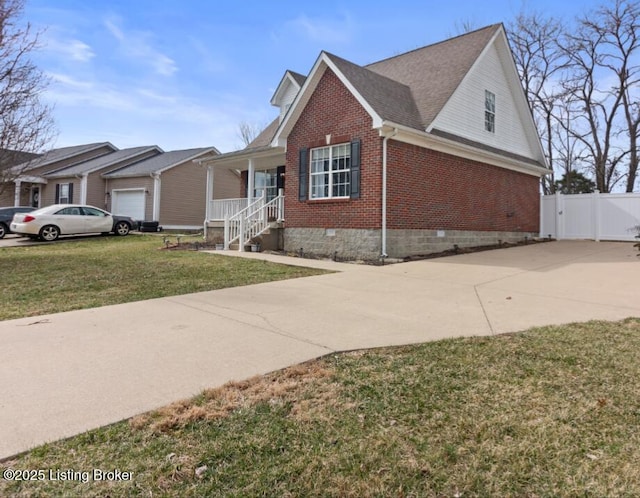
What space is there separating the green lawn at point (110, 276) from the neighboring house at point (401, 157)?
2750mm

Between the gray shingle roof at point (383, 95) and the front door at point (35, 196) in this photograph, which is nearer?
the gray shingle roof at point (383, 95)

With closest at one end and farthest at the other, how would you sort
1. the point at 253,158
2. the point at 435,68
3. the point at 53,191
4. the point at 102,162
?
the point at 435,68 → the point at 253,158 → the point at 53,191 → the point at 102,162

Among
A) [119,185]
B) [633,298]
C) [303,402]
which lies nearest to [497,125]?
[633,298]

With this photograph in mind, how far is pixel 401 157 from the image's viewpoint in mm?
→ 11766

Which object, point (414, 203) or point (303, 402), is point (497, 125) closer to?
point (414, 203)

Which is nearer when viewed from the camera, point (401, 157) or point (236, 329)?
point (236, 329)

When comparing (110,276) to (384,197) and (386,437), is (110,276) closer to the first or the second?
(384,197)

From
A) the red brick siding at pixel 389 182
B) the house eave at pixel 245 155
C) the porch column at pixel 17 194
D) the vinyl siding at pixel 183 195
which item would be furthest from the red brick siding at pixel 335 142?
the porch column at pixel 17 194

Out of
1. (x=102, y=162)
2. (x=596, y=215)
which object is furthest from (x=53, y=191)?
(x=596, y=215)

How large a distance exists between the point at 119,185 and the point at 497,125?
69.9 feet

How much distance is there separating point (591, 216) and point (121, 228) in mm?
20700

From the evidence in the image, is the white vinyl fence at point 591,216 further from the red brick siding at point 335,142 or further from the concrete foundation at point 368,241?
the red brick siding at point 335,142

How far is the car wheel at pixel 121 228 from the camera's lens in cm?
1944

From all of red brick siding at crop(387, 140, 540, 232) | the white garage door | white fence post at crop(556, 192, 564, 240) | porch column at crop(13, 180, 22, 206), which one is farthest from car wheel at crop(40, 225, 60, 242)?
white fence post at crop(556, 192, 564, 240)
